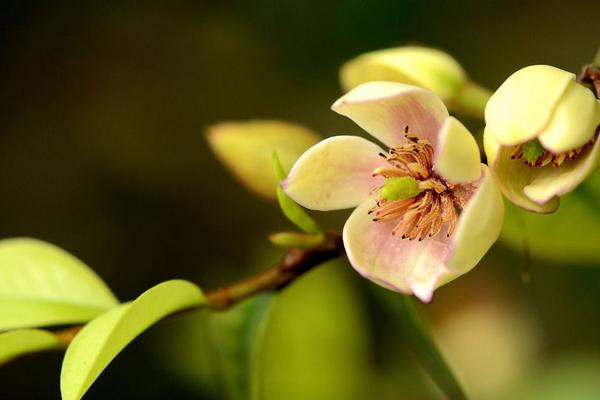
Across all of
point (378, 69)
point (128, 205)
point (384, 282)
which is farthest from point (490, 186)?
point (128, 205)

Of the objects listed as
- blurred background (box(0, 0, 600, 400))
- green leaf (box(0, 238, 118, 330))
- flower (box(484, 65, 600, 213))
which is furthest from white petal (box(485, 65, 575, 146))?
blurred background (box(0, 0, 600, 400))

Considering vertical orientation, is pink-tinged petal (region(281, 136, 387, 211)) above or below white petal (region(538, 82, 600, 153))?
below

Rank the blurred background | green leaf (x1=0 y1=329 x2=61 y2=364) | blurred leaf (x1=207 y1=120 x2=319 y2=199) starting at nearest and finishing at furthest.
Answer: green leaf (x1=0 y1=329 x2=61 y2=364) < blurred leaf (x1=207 y1=120 x2=319 y2=199) < the blurred background

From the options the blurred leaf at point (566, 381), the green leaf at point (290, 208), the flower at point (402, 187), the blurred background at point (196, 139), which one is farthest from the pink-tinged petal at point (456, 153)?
the blurred background at point (196, 139)

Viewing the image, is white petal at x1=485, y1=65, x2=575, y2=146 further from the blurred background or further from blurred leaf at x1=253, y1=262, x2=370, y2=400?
the blurred background

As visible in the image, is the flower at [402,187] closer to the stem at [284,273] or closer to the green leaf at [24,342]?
the stem at [284,273]

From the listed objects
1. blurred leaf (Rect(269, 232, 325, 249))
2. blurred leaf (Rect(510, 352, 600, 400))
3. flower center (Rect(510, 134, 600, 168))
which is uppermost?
flower center (Rect(510, 134, 600, 168))

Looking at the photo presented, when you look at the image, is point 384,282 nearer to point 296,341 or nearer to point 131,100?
point 296,341
